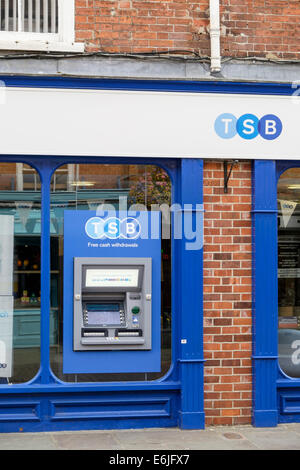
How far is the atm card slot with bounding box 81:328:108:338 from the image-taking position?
778 centimetres

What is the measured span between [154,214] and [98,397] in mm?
2078

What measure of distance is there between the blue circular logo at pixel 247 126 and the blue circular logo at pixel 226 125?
0.06 m

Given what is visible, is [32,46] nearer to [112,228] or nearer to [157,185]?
[157,185]

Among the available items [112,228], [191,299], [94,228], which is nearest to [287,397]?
[191,299]

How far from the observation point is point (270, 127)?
7953 mm

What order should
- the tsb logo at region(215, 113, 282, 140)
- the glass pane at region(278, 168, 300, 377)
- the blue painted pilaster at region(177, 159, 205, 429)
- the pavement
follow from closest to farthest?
the pavement
the blue painted pilaster at region(177, 159, 205, 429)
the tsb logo at region(215, 113, 282, 140)
the glass pane at region(278, 168, 300, 377)

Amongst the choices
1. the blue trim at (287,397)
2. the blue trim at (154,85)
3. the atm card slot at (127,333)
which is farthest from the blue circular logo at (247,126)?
the atm card slot at (127,333)

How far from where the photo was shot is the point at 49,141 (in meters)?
7.67

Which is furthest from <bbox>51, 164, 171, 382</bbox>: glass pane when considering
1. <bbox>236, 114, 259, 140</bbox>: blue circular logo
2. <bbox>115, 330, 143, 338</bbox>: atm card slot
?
<bbox>236, 114, 259, 140</bbox>: blue circular logo

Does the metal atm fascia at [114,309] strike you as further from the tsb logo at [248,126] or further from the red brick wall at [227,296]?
the tsb logo at [248,126]

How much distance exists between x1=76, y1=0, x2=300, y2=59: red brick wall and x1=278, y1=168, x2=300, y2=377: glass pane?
4.89 feet

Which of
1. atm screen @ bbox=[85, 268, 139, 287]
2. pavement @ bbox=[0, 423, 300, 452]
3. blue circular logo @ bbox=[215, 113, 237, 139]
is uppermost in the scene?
blue circular logo @ bbox=[215, 113, 237, 139]

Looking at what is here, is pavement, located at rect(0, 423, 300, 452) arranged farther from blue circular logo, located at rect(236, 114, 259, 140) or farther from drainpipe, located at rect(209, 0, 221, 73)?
drainpipe, located at rect(209, 0, 221, 73)

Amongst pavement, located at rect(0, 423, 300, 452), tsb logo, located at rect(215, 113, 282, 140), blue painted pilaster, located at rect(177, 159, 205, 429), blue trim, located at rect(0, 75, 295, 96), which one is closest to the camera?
pavement, located at rect(0, 423, 300, 452)
